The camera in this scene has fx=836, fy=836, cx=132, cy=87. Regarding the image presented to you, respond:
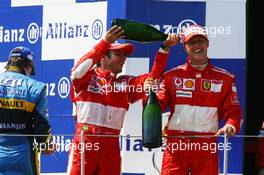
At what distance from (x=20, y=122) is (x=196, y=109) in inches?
46.1

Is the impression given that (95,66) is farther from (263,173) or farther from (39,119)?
(263,173)

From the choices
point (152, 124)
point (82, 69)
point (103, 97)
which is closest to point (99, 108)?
point (103, 97)

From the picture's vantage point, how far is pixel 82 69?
564cm

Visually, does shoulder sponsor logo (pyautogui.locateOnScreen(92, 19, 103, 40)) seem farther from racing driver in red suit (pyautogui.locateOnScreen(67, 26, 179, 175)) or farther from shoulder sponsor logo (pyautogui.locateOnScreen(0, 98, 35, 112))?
shoulder sponsor logo (pyautogui.locateOnScreen(0, 98, 35, 112))

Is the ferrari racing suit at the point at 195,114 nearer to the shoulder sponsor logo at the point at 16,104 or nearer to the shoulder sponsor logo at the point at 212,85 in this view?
the shoulder sponsor logo at the point at 212,85

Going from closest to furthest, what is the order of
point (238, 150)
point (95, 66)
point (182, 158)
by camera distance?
point (182, 158) → point (95, 66) → point (238, 150)

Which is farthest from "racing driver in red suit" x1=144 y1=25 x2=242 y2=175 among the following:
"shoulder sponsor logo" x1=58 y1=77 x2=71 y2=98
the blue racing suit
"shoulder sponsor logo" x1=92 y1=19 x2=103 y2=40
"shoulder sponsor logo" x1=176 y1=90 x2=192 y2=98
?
"shoulder sponsor logo" x1=58 y1=77 x2=71 y2=98

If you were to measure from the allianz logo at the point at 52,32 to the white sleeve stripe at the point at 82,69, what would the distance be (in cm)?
92

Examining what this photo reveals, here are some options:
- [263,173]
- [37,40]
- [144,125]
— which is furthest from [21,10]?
[263,173]

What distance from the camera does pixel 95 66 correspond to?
5.97m

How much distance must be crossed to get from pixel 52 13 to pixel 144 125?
168 centimetres

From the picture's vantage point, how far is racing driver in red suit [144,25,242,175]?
546 centimetres

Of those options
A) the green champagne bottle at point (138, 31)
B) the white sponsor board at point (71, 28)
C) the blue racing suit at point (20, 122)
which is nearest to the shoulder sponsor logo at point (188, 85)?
the green champagne bottle at point (138, 31)

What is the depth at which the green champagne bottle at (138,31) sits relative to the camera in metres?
5.62
